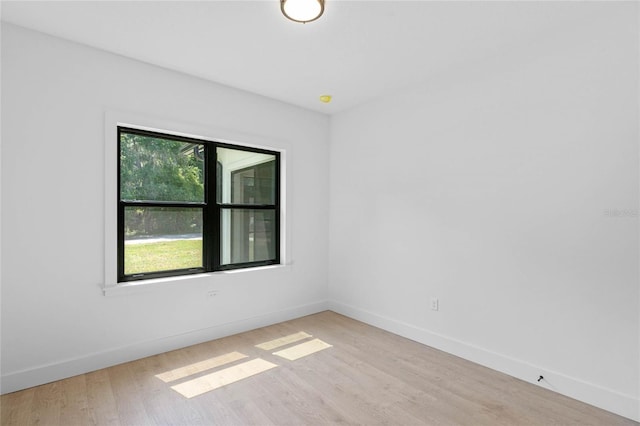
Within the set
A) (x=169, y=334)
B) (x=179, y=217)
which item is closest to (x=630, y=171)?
(x=179, y=217)

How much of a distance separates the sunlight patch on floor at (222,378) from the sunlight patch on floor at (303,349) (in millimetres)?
208

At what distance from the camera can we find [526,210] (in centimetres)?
258

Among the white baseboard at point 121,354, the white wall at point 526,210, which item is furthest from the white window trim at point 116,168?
the white wall at point 526,210

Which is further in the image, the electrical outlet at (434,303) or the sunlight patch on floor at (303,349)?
the electrical outlet at (434,303)

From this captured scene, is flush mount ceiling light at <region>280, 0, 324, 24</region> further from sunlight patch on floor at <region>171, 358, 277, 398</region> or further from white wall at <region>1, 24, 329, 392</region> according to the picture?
sunlight patch on floor at <region>171, 358, 277, 398</region>

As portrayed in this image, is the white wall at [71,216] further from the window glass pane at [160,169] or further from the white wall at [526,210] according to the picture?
the white wall at [526,210]

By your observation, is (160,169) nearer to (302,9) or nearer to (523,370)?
(302,9)

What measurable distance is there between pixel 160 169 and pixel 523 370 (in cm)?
354

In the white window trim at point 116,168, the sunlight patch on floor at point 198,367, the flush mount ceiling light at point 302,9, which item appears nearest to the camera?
the flush mount ceiling light at point 302,9

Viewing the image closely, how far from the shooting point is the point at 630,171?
212 cm

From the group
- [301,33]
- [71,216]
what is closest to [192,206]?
[71,216]

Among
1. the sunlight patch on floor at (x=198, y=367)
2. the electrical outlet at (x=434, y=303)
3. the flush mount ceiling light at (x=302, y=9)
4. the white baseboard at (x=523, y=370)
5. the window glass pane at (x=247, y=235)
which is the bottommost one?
the sunlight patch on floor at (x=198, y=367)

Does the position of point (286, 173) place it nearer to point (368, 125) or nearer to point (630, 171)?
point (368, 125)

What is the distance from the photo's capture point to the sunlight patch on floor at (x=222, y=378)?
239 centimetres
